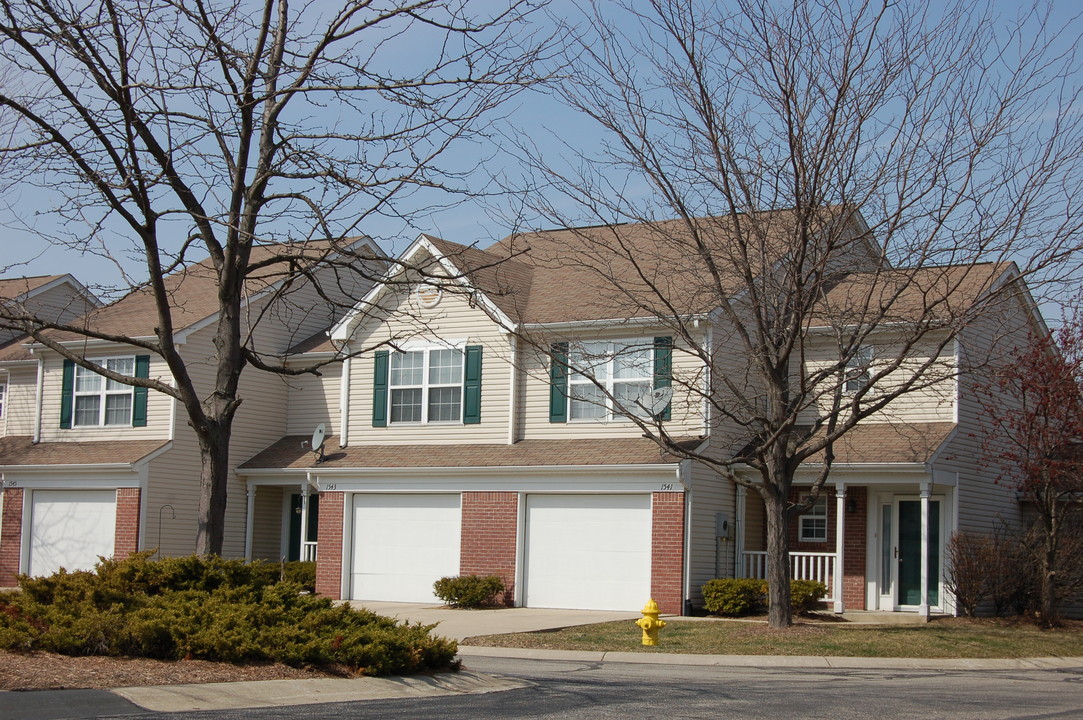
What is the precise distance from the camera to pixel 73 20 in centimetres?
1041

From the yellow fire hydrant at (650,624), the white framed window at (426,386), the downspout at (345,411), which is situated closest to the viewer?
the yellow fire hydrant at (650,624)

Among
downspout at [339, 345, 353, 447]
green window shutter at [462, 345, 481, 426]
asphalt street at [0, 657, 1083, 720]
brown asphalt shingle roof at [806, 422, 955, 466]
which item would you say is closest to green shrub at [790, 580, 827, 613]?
brown asphalt shingle roof at [806, 422, 955, 466]

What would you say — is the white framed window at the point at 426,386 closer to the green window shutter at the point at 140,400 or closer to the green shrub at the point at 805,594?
the green window shutter at the point at 140,400

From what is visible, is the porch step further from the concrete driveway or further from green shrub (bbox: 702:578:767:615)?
the concrete driveway

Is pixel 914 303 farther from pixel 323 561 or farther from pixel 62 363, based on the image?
pixel 62 363

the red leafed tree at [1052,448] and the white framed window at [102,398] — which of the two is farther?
the white framed window at [102,398]

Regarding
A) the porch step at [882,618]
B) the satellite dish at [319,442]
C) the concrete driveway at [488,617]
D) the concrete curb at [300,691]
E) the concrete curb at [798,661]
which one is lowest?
the concrete driveway at [488,617]

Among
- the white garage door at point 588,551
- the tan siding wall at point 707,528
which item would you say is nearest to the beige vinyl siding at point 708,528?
the tan siding wall at point 707,528

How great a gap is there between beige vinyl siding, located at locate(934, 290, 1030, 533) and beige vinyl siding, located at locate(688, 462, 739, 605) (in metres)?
4.33

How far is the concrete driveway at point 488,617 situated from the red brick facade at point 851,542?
4.13 m

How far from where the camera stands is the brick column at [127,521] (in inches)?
1086

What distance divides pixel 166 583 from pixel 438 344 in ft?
47.2

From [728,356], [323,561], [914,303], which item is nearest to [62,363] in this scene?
[323,561]

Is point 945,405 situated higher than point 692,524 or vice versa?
point 945,405
